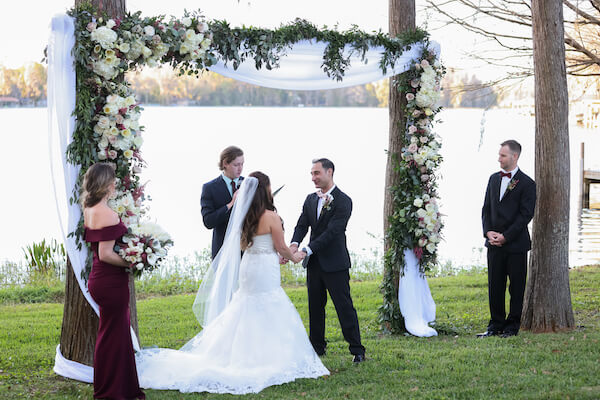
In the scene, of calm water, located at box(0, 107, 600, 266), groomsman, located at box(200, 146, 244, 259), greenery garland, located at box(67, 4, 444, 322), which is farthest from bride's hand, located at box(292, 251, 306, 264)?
calm water, located at box(0, 107, 600, 266)

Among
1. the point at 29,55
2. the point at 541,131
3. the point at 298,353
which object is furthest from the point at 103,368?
the point at 29,55

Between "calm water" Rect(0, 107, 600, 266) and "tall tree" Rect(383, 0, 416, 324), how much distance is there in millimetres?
2401

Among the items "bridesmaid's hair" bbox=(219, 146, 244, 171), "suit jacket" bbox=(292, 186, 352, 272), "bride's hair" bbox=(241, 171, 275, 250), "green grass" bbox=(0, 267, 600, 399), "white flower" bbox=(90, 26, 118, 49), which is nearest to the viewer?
"green grass" bbox=(0, 267, 600, 399)

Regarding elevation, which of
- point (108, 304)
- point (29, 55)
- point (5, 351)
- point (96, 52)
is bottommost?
point (5, 351)

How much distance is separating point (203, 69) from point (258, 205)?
1407 mm

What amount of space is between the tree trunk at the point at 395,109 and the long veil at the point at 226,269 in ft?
7.42

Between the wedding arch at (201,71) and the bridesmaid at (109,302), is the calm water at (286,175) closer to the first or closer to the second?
the wedding arch at (201,71)

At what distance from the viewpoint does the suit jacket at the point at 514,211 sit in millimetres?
6969

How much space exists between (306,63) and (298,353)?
2968 millimetres

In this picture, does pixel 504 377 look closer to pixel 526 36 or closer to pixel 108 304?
pixel 108 304

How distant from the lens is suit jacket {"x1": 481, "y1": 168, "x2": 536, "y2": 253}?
6.97 m

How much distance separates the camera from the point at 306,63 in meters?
6.90

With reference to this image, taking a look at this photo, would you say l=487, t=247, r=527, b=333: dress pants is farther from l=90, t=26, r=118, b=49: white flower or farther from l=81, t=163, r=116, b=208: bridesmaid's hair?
l=90, t=26, r=118, b=49: white flower

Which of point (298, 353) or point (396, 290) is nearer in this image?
point (298, 353)
